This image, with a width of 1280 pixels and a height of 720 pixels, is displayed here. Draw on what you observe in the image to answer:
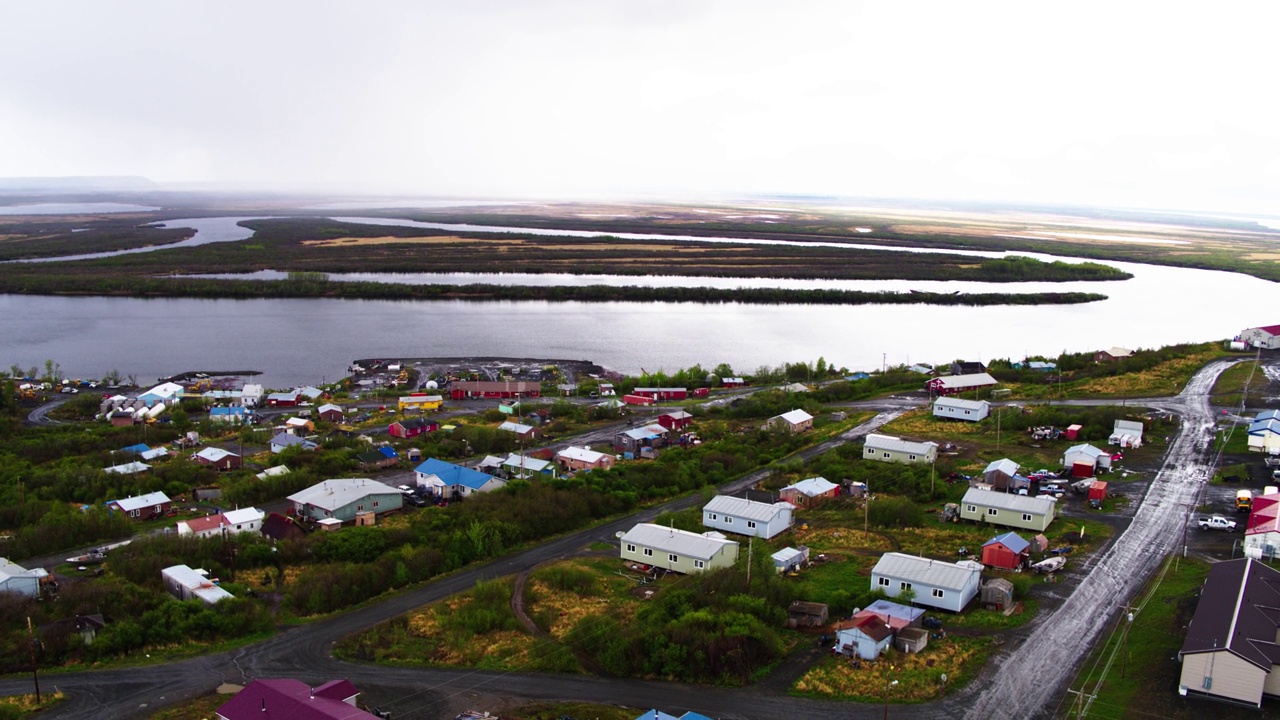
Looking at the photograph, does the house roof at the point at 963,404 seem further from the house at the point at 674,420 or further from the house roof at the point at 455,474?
the house roof at the point at 455,474

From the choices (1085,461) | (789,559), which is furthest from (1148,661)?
(1085,461)

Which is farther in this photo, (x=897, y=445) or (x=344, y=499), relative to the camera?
(x=897, y=445)

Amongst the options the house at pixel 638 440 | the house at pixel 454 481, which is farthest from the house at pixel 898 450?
the house at pixel 454 481

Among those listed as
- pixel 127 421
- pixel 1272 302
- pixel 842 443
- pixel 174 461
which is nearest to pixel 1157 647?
pixel 842 443

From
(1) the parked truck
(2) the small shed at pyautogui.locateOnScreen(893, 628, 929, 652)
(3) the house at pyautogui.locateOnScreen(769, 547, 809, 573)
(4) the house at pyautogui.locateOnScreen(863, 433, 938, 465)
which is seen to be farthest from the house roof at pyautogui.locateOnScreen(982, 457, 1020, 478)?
(2) the small shed at pyautogui.locateOnScreen(893, 628, 929, 652)

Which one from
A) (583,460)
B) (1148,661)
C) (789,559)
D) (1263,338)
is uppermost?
(1263,338)

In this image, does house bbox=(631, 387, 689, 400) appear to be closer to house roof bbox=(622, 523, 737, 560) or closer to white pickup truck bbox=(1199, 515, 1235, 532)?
house roof bbox=(622, 523, 737, 560)

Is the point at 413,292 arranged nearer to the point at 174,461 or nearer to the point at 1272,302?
the point at 174,461

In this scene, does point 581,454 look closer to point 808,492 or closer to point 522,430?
point 522,430
